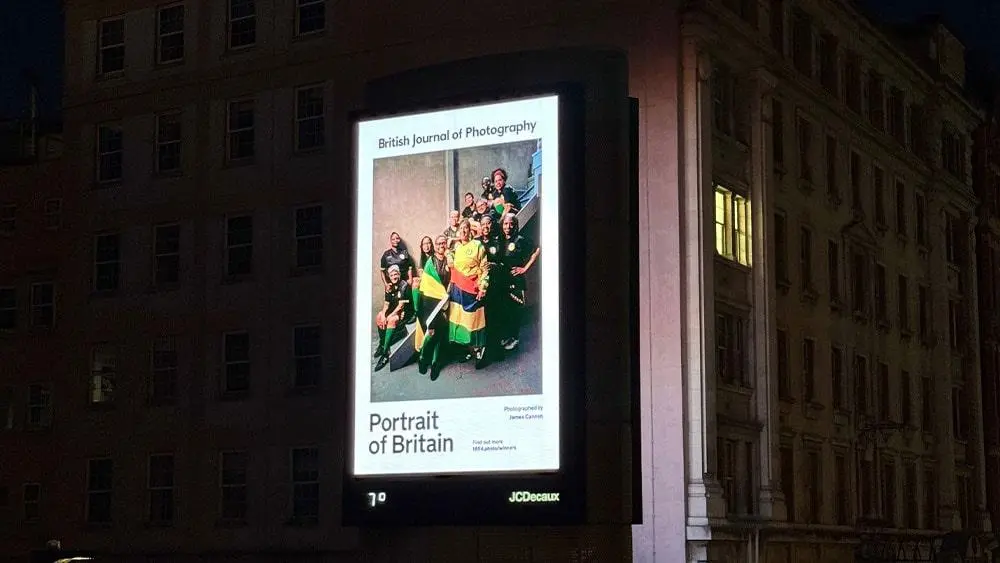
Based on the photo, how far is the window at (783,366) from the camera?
52656 millimetres

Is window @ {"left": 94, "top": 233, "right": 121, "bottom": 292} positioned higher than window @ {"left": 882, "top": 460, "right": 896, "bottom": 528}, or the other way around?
window @ {"left": 94, "top": 233, "right": 121, "bottom": 292}

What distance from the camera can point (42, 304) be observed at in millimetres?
63062

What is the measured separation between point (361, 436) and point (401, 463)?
149 cm

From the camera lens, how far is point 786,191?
54.1m

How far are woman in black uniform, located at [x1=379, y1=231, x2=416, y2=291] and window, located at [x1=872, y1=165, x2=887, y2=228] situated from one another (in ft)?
69.1

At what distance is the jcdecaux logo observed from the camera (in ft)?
147

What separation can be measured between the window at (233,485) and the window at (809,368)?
57.7 ft

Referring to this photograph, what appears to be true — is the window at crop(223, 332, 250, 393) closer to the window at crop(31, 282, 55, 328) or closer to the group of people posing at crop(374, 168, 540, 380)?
the group of people posing at crop(374, 168, 540, 380)

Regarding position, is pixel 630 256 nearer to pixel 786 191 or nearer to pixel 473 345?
pixel 473 345

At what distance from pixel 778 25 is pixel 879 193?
10249mm

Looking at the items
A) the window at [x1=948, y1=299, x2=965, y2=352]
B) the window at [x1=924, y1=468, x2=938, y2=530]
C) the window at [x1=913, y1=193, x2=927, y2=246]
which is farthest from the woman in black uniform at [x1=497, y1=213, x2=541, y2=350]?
the window at [x1=948, y1=299, x2=965, y2=352]

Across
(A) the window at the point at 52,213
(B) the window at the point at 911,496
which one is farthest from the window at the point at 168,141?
(B) the window at the point at 911,496

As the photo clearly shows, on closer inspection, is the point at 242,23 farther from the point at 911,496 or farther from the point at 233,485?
the point at 911,496

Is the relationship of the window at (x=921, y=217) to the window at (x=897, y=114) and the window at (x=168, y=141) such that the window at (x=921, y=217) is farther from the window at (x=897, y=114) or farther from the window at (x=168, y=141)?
the window at (x=168, y=141)
